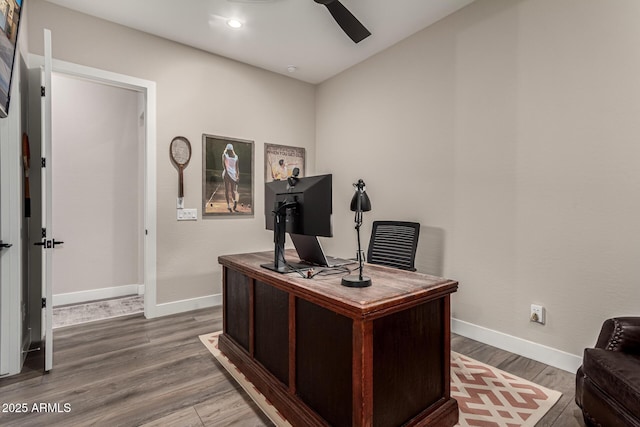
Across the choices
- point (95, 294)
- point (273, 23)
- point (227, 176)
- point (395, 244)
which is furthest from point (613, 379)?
point (95, 294)

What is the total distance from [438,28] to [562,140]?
63.9 inches

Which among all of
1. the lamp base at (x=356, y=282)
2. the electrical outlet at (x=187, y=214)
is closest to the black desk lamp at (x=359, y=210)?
the lamp base at (x=356, y=282)

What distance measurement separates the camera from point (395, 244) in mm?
3055

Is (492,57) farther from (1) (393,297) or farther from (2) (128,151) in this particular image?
(2) (128,151)

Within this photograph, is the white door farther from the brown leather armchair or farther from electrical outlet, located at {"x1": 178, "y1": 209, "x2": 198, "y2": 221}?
the brown leather armchair

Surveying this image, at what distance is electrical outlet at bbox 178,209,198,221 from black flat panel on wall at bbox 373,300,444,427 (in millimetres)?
2871

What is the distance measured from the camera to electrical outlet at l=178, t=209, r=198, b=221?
3.59m

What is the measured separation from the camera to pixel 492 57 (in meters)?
2.74

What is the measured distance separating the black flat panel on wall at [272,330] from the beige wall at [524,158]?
1.88 meters

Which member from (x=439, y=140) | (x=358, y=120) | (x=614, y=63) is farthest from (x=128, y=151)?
(x=614, y=63)

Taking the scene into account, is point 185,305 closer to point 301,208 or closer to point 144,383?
point 144,383

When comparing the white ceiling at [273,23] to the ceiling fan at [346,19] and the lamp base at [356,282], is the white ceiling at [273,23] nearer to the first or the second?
the ceiling fan at [346,19]

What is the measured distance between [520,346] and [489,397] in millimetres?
829

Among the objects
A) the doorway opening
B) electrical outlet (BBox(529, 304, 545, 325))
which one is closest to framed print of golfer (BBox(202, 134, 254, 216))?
the doorway opening
